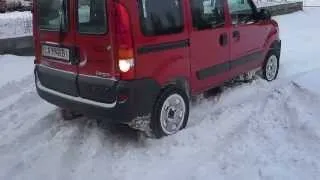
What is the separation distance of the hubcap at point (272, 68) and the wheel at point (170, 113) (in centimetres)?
253

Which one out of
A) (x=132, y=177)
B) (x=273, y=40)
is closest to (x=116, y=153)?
(x=132, y=177)

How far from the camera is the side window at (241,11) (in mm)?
6451

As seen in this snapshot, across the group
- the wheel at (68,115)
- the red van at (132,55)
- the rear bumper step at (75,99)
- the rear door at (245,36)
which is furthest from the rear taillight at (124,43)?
the rear door at (245,36)

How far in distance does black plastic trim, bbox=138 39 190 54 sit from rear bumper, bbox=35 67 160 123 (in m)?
0.31

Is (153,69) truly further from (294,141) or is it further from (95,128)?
(294,141)

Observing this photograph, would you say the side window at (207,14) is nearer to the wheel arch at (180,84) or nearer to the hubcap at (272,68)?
the wheel arch at (180,84)

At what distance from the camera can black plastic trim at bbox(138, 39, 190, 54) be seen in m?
4.95

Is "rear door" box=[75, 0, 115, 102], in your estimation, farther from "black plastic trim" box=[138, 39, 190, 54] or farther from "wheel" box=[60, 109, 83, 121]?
"wheel" box=[60, 109, 83, 121]

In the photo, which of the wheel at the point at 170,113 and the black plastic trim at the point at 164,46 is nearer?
the black plastic trim at the point at 164,46

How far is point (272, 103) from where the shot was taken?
6223mm

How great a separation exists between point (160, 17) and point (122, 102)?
1001mm

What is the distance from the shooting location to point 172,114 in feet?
18.3

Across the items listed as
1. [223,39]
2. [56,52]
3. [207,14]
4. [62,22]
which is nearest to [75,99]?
[56,52]

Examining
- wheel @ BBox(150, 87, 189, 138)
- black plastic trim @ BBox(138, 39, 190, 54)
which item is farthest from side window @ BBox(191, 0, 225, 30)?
wheel @ BBox(150, 87, 189, 138)
